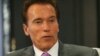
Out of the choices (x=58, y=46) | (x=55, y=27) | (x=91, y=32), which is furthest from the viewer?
(x=91, y=32)

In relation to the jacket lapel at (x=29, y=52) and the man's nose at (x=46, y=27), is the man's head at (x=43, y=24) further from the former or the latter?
the jacket lapel at (x=29, y=52)

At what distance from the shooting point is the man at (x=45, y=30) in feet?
3.69

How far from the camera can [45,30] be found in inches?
43.6

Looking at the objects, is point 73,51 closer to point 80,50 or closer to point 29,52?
point 80,50

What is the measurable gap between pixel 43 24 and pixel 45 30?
3 centimetres

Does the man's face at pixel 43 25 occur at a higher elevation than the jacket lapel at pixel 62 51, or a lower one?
higher

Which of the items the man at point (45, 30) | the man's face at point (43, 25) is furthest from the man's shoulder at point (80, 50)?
the man's face at point (43, 25)

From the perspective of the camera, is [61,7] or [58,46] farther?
[61,7]

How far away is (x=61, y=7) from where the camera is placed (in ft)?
9.98

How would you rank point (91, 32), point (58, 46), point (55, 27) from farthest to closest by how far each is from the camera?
1. point (91, 32)
2. point (58, 46)
3. point (55, 27)

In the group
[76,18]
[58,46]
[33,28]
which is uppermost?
[33,28]

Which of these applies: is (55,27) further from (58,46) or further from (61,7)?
(61,7)

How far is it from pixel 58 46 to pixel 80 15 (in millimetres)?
1783

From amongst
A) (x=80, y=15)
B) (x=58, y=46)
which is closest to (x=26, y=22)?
(x=58, y=46)
